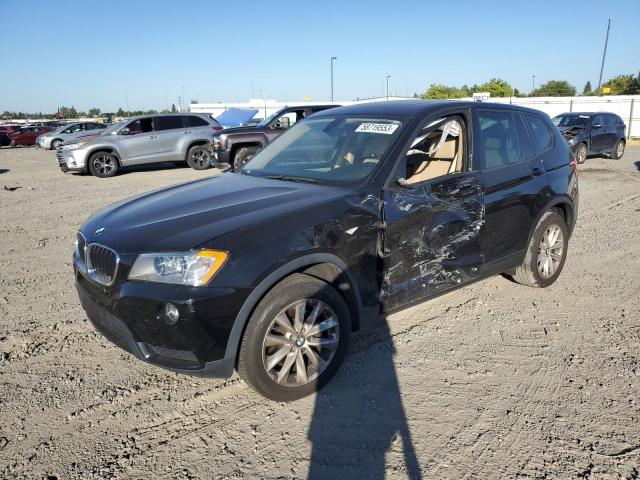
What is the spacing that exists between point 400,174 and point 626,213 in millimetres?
6912

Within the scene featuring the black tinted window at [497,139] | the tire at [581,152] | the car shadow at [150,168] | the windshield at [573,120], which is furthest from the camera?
the windshield at [573,120]

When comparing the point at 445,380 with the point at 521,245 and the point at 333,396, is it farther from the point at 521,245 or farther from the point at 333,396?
the point at 521,245

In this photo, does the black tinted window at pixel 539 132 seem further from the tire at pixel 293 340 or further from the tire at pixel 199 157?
the tire at pixel 199 157

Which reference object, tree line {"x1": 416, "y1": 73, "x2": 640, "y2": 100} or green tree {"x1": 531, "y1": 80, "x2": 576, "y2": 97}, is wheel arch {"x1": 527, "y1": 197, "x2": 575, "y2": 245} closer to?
tree line {"x1": 416, "y1": 73, "x2": 640, "y2": 100}

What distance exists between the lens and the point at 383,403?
309 centimetres

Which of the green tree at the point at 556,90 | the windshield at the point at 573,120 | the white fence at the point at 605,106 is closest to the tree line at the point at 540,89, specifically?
the green tree at the point at 556,90

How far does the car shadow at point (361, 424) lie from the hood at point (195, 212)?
1114mm

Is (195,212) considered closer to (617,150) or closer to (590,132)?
(590,132)

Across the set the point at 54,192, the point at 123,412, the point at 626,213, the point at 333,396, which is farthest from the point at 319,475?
the point at 54,192

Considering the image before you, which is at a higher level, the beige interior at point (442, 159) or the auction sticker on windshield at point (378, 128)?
the auction sticker on windshield at point (378, 128)

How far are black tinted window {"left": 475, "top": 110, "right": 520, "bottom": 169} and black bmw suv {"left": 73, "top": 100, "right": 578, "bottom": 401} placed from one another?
0.01m

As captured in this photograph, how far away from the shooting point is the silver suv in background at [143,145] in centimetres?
1357

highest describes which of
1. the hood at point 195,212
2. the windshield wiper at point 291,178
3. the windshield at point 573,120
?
the windshield at point 573,120

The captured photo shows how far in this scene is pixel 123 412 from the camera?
3.03 meters
